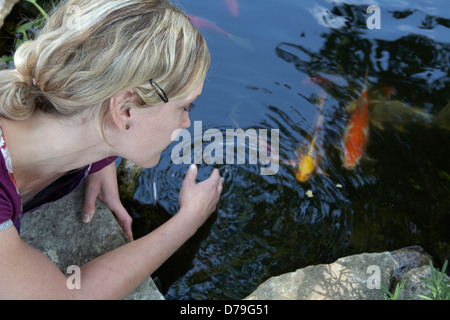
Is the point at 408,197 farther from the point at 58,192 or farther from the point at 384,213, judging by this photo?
the point at 58,192

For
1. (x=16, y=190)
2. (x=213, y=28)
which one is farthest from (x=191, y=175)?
(x=213, y=28)

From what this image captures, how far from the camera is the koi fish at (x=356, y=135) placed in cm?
323

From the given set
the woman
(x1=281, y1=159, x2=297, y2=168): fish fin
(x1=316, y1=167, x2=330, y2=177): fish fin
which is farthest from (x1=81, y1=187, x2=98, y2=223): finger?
(x1=316, y1=167, x2=330, y2=177): fish fin

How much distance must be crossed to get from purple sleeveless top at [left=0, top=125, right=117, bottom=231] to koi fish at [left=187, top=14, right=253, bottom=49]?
177 centimetres

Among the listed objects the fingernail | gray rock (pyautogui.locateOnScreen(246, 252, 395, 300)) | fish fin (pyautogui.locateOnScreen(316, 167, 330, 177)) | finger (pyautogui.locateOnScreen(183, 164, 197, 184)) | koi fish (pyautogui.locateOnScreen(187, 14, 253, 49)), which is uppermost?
koi fish (pyautogui.locateOnScreen(187, 14, 253, 49))

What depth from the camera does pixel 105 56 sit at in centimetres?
172

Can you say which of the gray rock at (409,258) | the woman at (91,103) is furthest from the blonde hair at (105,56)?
the gray rock at (409,258)

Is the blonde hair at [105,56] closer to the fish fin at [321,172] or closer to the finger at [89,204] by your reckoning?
the finger at [89,204]

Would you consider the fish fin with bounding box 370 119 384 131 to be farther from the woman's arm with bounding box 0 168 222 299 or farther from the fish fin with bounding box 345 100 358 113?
the woman's arm with bounding box 0 168 222 299

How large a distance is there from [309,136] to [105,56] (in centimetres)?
189

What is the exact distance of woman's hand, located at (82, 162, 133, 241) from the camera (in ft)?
8.30

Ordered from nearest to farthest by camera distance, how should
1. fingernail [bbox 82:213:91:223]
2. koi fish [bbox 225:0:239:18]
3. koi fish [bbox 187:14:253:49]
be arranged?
fingernail [bbox 82:213:91:223] → koi fish [bbox 187:14:253:49] → koi fish [bbox 225:0:239:18]

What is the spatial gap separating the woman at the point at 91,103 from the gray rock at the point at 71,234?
261 mm

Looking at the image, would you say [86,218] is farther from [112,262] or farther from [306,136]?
[306,136]
